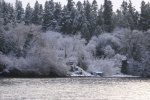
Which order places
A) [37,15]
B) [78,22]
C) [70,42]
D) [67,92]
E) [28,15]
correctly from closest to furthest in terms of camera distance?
[67,92]
[70,42]
[78,22]
[37,15]
[28,15]

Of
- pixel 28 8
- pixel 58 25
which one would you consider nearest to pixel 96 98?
pixel 58 25

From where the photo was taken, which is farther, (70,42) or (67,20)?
(67,20)

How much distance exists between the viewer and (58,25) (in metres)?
135

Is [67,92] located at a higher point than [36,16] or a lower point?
lower

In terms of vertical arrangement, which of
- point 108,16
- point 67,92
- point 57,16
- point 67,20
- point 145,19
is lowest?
point 67,92

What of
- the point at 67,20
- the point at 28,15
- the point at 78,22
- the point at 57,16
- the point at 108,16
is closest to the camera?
the point at 78,22

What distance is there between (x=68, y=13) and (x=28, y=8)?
27.9m

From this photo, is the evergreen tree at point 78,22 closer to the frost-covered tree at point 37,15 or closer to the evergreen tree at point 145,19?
the frost-covered tree at point 37,15

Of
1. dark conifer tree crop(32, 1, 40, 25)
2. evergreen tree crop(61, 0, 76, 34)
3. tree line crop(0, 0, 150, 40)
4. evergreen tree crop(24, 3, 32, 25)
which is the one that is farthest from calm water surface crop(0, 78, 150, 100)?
evergreen tree crop(24, 3, 32, 25)

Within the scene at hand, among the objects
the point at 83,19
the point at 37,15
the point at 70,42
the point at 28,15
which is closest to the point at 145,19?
the point at 83,19

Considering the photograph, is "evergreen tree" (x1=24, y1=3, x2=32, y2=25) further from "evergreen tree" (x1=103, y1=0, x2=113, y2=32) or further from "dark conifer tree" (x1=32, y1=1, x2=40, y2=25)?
"evergreen tree" (x1=103, y1=0, x2=113, y2=32)

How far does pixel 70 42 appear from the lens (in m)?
108

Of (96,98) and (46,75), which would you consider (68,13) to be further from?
(96,98)

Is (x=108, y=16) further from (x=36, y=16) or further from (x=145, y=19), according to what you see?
(x=36, y=16)
